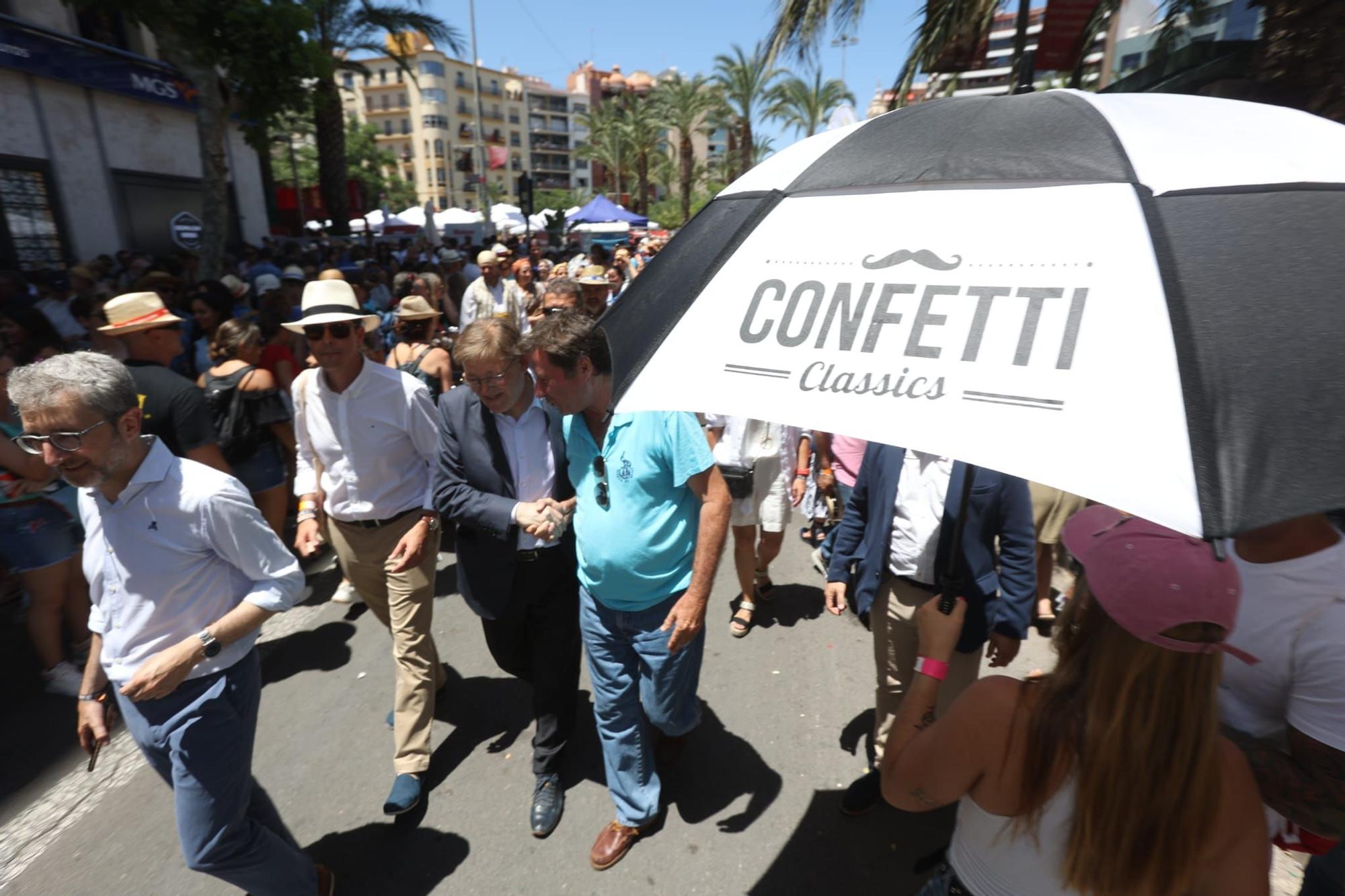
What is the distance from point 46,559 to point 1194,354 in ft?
17.3

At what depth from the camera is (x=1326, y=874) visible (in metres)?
1.85

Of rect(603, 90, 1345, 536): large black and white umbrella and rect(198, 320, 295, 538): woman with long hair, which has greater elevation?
rect(603, 90, 1345, 536): large black and white umbrella

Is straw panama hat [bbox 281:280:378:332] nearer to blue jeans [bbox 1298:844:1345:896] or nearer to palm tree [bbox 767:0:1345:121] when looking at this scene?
blue jeans [bbox 1298:844:1345:896]

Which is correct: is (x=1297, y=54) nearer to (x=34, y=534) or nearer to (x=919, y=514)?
(x=919, y=514)

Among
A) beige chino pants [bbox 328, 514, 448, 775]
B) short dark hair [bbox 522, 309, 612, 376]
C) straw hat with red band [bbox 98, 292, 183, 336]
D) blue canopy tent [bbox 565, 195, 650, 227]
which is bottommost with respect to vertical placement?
beige chino pants [bbox 328, 514, 448, 775]

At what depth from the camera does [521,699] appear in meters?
3.71

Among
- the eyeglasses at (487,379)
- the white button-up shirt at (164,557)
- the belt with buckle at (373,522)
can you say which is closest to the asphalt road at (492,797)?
the belt with buckle at (373,522)

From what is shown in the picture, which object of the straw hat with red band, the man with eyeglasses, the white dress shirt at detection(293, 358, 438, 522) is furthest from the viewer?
the straw hat with red band

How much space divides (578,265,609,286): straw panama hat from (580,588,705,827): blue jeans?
446 cm

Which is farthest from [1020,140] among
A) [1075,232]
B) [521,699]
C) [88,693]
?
[521,699]

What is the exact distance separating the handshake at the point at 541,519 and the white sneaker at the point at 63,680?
Result: 3.19 meters

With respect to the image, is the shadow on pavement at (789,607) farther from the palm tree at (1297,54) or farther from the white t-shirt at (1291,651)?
the palm tree at (1297,54)

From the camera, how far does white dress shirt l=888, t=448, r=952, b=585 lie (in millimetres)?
2453

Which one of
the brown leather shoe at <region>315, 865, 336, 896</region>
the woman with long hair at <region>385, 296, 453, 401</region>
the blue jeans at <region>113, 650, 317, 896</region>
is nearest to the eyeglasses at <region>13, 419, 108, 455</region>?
the blue jeans at <region>113, 650, 317, 896</region>
